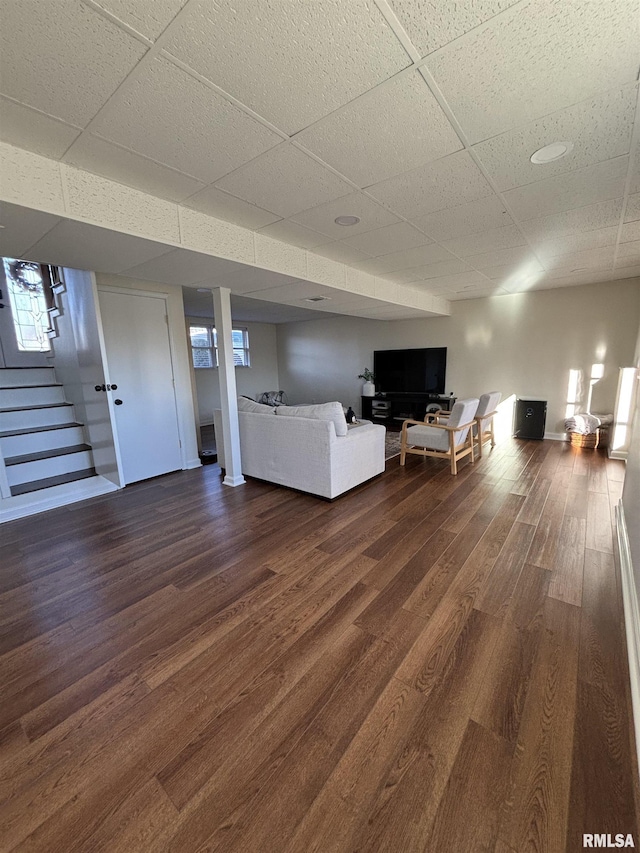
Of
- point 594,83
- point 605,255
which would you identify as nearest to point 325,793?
point 594,83

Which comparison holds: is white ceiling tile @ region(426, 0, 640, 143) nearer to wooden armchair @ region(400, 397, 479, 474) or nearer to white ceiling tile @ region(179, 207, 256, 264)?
white ceiling tile @ region(179, 207, 256, 264)

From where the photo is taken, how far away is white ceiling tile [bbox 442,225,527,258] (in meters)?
2.95

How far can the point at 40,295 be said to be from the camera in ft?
16.8

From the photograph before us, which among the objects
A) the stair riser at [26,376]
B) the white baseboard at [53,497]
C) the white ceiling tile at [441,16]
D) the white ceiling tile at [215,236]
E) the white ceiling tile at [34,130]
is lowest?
the white baseboard at [53,497]

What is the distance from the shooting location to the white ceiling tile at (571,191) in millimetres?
2004

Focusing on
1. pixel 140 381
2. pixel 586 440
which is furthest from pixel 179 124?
pixel 586 440

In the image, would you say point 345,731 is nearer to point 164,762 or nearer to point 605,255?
point 164,762

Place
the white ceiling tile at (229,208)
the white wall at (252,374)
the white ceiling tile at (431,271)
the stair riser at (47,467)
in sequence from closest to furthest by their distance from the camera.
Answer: the white ceiling tile at (229,208) < the stair riser at (47,467) < the white ceiling tile at (431,271) < the white wall at (252,374)

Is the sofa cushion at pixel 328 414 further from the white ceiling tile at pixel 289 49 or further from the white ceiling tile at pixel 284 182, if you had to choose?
the white ceiling tile at pixel 289 49

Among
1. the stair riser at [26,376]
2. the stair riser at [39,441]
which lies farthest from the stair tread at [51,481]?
the stair riser at [26,376]

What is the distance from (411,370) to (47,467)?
19.9ft

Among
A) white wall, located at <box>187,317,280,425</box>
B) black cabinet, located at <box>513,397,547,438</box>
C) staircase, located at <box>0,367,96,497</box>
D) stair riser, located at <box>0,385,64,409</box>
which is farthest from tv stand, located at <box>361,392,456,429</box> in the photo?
stair riser, located at <box>0,385,64,409</box>

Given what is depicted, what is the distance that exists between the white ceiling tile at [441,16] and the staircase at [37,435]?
435cm

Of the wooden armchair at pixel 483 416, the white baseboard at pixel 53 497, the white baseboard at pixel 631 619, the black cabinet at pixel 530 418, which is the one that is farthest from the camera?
the black cabinet at pixel 530 418
